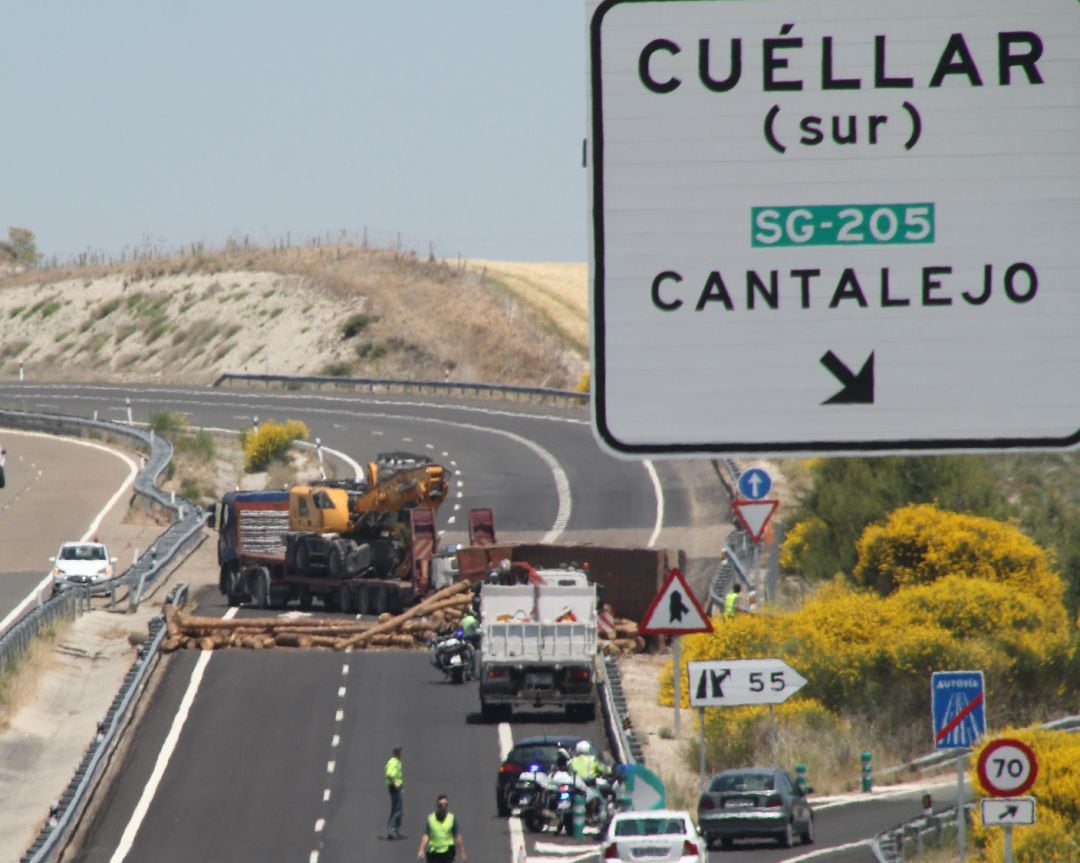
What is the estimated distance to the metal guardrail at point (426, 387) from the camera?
9862cm

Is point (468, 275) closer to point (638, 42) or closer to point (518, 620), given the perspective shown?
point (518, 620)

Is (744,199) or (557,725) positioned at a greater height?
(744,199)

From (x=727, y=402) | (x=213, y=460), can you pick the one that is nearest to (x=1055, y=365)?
(x=727, y=402)

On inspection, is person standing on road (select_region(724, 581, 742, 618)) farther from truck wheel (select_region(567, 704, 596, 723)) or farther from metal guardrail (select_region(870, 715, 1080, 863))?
metal guardrail (select_region(870, 715, 1080, 863))

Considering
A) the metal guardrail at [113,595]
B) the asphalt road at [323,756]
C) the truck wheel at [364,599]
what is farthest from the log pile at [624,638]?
the metal guardrail at [113,595]

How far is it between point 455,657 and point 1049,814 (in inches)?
823

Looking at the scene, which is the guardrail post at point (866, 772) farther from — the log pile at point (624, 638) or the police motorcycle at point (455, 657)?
the log pile at point (624, 638)

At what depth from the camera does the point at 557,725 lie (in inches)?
1671

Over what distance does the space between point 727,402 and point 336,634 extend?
4707 cm

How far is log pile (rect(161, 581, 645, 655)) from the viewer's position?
49344mm

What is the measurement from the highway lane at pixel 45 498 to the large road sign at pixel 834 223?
51.8 metres

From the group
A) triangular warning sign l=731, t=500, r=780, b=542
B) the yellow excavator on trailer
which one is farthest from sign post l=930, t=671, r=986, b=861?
the yellow excavator on trailer

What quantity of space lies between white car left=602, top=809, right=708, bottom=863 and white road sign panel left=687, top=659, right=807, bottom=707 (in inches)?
128

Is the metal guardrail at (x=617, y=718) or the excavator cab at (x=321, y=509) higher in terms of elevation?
the excavator cab at (x=321, y=509)
